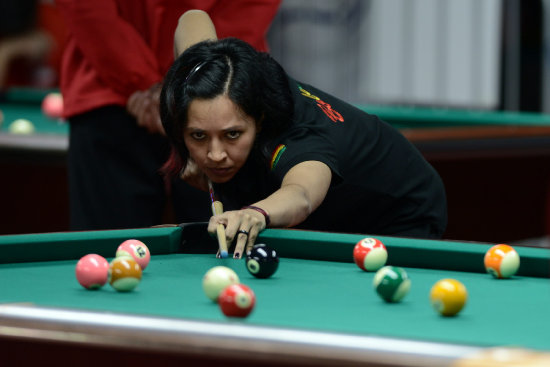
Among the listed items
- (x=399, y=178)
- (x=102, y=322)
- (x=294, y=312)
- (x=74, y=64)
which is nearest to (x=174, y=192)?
(x=74, y=64)

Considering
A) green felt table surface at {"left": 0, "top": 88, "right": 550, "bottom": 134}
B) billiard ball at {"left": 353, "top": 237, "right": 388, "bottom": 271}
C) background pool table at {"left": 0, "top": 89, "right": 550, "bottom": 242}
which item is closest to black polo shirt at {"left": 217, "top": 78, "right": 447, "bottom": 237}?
billiard ball at {"left": 353, "top": 237, "right": 388, "bottom": 271}

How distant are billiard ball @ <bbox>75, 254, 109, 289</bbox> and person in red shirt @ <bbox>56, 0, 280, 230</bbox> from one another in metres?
1.30

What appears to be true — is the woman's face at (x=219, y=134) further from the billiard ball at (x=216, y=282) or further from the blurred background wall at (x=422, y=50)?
the blurred background wall at (x=422, y=50)

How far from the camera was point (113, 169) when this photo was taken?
312cm

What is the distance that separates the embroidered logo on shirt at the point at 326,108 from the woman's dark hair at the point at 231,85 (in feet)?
0.36

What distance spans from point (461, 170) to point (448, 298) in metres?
2.70

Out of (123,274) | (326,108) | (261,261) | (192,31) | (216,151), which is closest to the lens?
(123,274)

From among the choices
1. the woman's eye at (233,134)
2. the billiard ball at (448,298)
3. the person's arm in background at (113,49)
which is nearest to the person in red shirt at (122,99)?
the person's arm in background at (113,49)

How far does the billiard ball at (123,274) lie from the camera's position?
1.67 metres

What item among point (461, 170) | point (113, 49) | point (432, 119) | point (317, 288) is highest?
point (113, 49)

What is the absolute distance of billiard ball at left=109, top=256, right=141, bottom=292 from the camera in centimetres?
167

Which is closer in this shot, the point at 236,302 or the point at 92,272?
the point at 236,302

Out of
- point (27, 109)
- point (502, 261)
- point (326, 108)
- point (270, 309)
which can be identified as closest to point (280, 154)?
point (326, 108)

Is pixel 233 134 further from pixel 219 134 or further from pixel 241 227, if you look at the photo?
pixel 241 227
